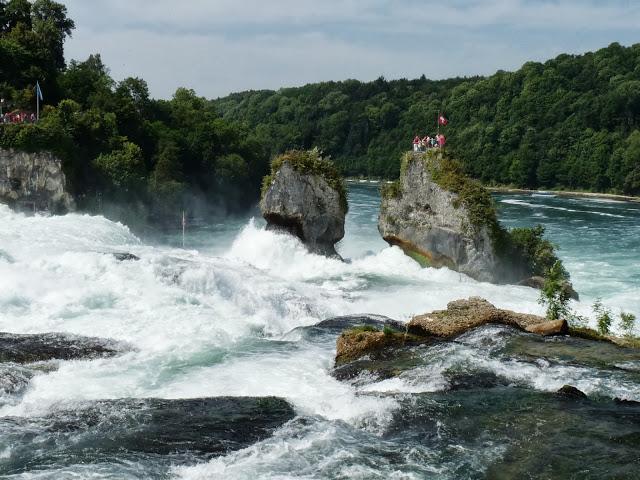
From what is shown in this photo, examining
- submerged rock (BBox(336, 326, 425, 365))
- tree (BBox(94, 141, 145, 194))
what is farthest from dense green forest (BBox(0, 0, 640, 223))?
submerged rock (BBox(336, 326, 425, 365))

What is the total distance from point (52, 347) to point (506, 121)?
401 ft

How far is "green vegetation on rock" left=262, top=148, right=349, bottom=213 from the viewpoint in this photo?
3566cm

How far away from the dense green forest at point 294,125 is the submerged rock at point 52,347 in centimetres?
2481

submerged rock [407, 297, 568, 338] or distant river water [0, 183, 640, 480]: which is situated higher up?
submerged rock [407, 297, 568, 338]

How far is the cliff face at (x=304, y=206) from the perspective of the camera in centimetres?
3569

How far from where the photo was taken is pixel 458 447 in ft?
39.2

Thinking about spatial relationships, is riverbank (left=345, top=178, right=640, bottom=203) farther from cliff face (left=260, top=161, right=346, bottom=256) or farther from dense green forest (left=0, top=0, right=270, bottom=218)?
cliff face (left=260, top=161, right=346, bottom=256)

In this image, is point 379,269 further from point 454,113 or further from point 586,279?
point 454,113

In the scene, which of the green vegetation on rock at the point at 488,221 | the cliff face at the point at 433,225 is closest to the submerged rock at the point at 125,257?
the cliff face at the point at 433,225

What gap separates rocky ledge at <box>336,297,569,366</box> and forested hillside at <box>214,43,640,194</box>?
8452 cm

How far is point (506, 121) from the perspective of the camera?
425 feet

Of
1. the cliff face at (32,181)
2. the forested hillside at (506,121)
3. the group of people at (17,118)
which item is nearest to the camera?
the cliff face at (32,181)

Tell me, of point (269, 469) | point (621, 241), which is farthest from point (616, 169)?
point (269, 469)

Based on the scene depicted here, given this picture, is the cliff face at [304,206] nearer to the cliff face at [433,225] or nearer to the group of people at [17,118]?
the cliff face at [433,225]
